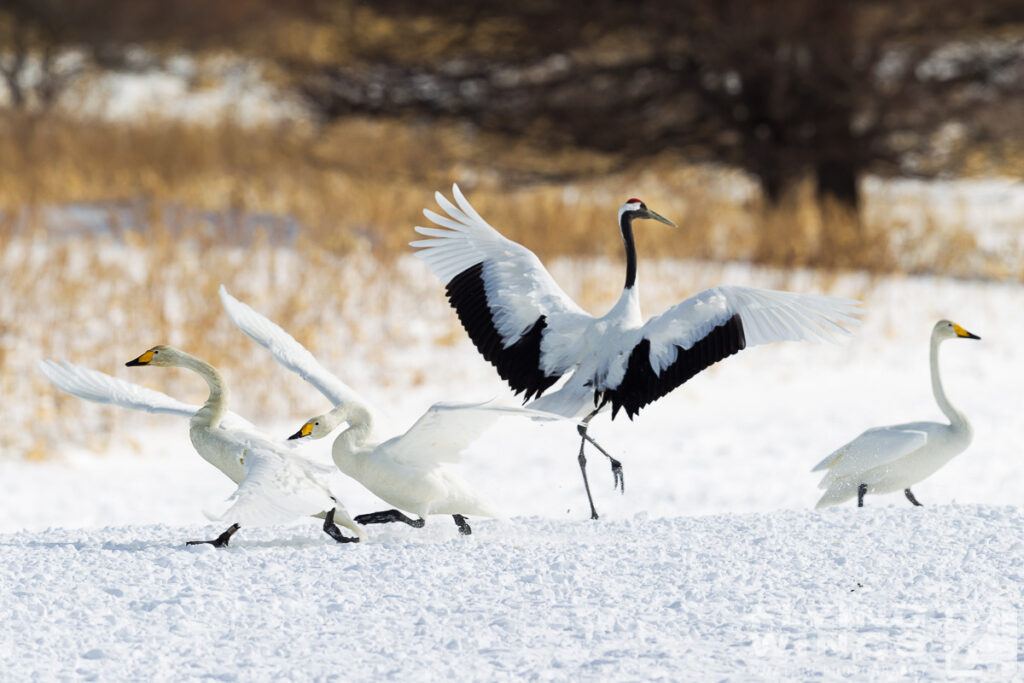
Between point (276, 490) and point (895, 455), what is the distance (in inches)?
91.3

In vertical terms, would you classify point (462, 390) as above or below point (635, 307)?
below

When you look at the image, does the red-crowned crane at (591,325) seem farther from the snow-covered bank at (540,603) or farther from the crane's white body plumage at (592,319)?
the snow-covered bank at (540,603)

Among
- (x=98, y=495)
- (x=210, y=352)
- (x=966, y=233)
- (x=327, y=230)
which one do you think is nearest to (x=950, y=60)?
(x=966, y=233)

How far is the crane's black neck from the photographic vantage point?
5.20m

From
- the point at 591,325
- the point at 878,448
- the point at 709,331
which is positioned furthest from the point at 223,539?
the point at 878,448

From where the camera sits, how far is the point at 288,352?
5.12 m

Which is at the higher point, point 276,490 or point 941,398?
point 941,398

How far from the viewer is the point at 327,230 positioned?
12734 millimetres

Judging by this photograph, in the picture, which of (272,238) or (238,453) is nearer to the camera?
(238,453)

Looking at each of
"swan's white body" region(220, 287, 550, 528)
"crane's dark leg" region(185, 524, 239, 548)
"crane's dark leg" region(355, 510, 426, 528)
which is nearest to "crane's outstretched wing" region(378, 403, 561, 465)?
"swan's white body" region(220, 287, 550, 528)

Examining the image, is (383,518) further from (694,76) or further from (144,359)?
(694,76)

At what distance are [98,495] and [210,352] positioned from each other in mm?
2466

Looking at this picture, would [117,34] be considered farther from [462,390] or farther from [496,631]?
[496,631]

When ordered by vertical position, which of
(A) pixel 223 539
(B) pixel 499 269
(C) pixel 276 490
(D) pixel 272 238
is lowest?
(A) pixel 223 539
